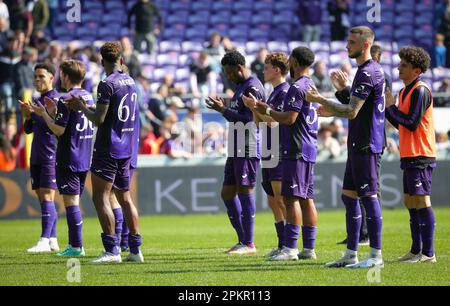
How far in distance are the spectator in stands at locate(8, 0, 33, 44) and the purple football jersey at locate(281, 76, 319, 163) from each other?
13.9m

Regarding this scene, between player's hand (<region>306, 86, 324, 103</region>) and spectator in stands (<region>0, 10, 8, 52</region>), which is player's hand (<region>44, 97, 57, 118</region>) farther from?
spectator in stands (<region>0, 10, 8, 52</region>)

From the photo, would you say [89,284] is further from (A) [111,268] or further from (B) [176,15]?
(B) [176,15]

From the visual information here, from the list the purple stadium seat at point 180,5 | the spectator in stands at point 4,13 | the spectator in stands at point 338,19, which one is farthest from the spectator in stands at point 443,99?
the spectator in stands at point 4,13

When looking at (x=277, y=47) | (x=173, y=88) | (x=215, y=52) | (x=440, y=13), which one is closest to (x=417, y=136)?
(x=173, y=88)

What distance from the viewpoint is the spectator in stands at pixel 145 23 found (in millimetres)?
24453

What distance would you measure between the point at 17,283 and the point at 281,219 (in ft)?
13.4

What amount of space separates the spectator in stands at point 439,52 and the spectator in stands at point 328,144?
19.4ft

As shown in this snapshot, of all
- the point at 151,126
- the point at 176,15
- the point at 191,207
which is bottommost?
the point at 191,207

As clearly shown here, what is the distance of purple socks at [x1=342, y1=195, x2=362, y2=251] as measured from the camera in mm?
10422

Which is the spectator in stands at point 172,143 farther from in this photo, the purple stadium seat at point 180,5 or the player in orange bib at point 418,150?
the player in orange bib at point 418,150

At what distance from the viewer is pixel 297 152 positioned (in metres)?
11.0

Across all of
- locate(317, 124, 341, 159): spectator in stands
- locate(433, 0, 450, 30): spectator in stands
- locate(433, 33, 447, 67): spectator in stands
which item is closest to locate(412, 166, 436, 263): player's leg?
locate(317, 124, 341, 159): spectator in stands

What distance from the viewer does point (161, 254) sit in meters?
12.3
